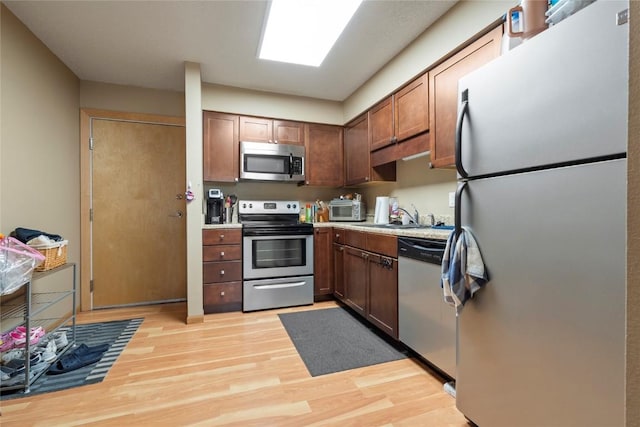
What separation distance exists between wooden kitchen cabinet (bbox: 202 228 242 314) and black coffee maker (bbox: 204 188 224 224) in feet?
0.94

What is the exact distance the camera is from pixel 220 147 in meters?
3.12

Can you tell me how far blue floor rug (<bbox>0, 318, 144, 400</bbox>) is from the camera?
65.4 inches

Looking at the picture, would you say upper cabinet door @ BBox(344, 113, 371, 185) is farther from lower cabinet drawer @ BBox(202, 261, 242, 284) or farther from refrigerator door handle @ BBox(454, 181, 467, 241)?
refrigerator door handle @ BBox(454, 181, 467, 241)

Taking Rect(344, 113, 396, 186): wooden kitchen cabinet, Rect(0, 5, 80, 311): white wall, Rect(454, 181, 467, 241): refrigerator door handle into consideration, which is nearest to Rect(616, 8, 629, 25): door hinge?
Rect(454, 181, 467, 241): refrigerator door handle

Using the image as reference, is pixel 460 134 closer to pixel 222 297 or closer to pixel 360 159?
pixel 360 159

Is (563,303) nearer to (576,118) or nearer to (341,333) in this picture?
(576,118)

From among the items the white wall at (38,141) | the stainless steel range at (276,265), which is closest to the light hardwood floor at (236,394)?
the stainless steel range at (276,265)

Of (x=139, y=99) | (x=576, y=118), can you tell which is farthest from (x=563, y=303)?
(x=139, y=99)

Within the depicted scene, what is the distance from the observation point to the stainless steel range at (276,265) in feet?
9.62

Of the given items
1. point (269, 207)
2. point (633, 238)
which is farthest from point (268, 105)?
point (633, 238)

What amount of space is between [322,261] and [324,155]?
A: 1313mm

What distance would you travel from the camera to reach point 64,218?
8.75ft

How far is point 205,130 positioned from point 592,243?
10.4 ft

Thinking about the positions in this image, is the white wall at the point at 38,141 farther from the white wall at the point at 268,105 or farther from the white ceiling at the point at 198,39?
the white wall at the point at 268,105
